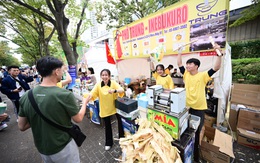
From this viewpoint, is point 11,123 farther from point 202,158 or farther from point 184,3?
point 184,3

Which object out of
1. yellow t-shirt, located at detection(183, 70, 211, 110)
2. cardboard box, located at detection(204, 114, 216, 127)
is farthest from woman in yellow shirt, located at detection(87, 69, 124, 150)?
cardboard box, located at detection(204, 114, 216, 127)

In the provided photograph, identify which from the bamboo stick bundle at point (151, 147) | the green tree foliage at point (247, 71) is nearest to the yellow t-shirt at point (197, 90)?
the bamboo stick bundle at point (151, 147)

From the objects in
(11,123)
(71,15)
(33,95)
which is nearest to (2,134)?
(11,123)

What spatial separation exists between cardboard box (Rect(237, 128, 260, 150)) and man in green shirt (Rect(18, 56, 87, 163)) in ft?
11.4

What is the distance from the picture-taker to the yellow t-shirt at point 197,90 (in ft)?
7.27

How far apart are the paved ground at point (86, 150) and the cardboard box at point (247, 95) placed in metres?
1.21

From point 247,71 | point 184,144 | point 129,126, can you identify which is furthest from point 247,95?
point 247,71

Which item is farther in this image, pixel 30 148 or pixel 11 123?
pixel 11 123

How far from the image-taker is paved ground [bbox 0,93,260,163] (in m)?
2.41

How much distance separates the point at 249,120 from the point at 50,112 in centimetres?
395

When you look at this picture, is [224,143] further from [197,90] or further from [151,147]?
[151,147]

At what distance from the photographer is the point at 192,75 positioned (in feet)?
7.72

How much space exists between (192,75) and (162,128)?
4.36 ft

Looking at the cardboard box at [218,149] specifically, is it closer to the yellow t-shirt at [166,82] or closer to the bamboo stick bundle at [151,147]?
the bamboo stick bundle at [151,147]
